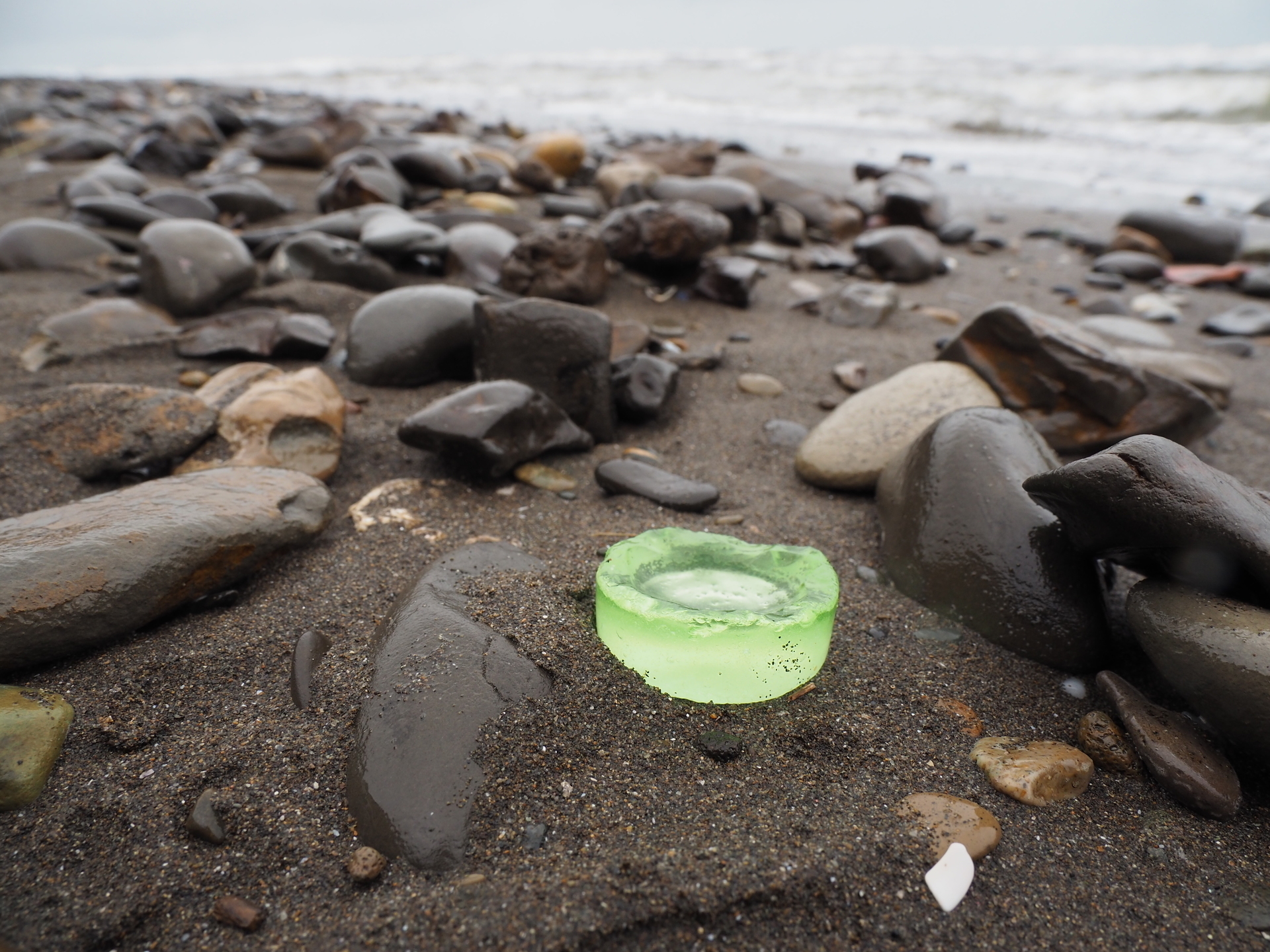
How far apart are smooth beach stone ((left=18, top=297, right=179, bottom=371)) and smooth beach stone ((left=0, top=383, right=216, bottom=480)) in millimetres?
829

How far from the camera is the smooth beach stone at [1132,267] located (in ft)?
17.9

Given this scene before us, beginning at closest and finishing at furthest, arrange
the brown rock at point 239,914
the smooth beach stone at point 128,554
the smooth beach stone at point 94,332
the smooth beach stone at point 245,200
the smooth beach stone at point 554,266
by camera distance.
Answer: the brown rock at point 239,914 → the smooth beach stone at point 128,554 → the smooth beach stone at point 94,332 → the smooth beach stone at point 554,266 → the smooth beach stone at point 245,200

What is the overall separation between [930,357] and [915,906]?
2.92 metres

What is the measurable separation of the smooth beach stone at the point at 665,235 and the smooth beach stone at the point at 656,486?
2084 millimetres

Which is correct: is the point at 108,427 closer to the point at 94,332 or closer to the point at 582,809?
the point at 94,332

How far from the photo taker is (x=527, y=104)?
1702 centimetres

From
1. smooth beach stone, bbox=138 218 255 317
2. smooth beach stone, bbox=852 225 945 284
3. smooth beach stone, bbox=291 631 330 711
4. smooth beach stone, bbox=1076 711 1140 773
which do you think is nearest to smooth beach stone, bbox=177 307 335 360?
smooth beach stone, bbox=138 218 255 317

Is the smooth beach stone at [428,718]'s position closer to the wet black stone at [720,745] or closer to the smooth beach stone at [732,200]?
the wet black stone at [720,745]

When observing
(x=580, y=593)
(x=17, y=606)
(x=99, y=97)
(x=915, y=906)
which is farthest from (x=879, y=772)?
(x=99, y=97)

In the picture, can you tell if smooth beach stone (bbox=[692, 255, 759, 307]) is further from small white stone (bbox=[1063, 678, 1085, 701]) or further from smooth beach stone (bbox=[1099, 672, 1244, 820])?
smooth beach stone (bbox=[1099, 672, 1244, 820])

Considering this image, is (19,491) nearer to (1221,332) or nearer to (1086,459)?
(1086,459)

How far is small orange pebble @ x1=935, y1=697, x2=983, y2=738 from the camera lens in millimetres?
1562

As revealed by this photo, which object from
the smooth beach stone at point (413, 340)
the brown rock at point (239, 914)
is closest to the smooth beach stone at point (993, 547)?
the brown rock at point (239, 914)

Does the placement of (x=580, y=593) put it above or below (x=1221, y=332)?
above
